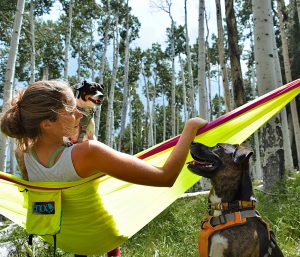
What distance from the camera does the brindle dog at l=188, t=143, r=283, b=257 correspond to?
241cm

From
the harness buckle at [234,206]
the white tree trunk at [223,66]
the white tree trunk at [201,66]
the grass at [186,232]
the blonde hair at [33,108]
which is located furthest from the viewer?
the white tree trunk at [201,66]

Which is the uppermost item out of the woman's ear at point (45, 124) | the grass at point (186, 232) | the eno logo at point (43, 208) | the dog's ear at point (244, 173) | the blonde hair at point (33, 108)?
the blonde hair at point (33, 108)

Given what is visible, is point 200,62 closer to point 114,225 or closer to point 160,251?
point 160,251

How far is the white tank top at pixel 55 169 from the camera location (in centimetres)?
227

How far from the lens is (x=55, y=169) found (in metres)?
2.31

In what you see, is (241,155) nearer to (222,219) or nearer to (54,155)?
(222,219)

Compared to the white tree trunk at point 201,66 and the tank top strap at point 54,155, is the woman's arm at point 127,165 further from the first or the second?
the white tree trunk at point 201,66

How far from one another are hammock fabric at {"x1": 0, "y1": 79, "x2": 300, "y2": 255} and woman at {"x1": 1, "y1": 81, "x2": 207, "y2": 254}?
0.36 feet

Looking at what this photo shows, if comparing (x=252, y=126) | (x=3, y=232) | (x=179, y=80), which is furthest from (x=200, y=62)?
(x=179, y=80)

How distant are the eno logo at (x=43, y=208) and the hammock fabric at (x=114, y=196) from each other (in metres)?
0.08

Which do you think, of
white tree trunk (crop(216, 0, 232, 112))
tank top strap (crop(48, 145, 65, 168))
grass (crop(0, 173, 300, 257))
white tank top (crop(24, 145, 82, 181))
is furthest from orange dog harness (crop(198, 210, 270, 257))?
white tree trunk (crop(216, 0, 232, 112))

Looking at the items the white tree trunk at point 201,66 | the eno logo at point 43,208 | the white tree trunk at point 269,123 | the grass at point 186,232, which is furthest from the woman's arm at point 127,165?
the white tree trunk at point 201,66

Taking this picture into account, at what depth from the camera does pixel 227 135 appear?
113 inches

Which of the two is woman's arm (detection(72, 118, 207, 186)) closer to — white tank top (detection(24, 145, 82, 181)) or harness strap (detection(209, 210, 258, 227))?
white tank top (detection(24, 145, 82, 181))
